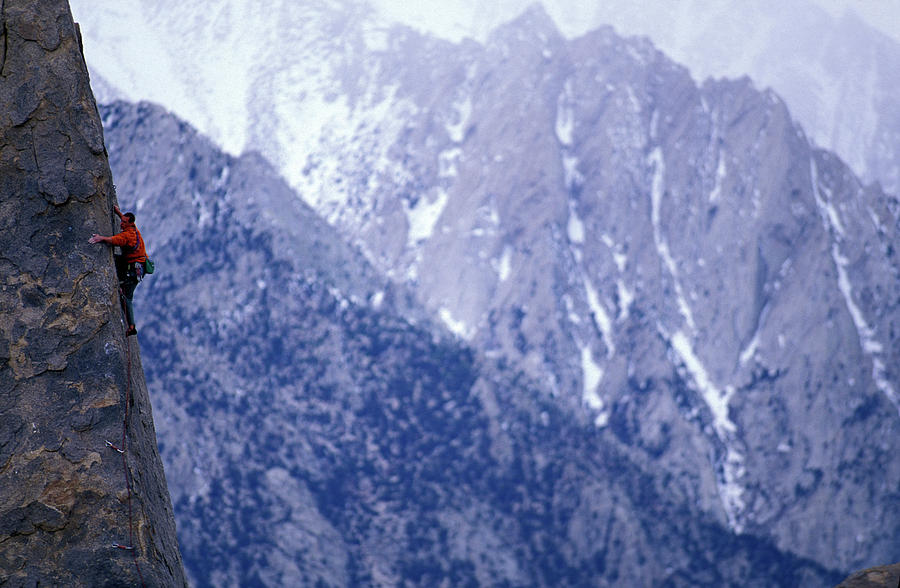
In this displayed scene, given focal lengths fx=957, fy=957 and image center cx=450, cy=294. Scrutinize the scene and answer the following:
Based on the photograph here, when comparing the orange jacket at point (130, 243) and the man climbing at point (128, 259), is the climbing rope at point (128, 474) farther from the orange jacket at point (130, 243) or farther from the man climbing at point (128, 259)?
the orange jacket at point (130, 243)

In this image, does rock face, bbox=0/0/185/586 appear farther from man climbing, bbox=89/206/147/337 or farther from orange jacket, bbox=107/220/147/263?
man climbing, bbox=89/206/147/337

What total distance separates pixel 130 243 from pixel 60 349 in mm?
4074

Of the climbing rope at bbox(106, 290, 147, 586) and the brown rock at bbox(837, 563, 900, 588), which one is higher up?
the brown rock at bbox(837, 563, 900, 588)

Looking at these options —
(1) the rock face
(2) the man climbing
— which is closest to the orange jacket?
(2) the man climbing

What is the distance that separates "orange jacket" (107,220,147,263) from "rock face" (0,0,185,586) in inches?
26.1

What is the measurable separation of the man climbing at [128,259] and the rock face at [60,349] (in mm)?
821

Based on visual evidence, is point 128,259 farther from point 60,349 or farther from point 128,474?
point 128,474

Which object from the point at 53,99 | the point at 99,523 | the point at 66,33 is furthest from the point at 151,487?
the point at 66,33

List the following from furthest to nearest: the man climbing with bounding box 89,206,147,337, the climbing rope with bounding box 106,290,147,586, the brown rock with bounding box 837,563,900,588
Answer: the brown rock with bounding box 837,563,900,588 → the man climbing with bounding box 89,206,147,337 → the climbing rope with bounding box 106,290,147,586

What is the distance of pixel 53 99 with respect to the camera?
96.8 feet

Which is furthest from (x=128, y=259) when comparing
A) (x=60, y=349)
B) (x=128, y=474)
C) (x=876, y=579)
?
(x=876, y=579)

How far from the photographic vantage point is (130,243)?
30531 mm

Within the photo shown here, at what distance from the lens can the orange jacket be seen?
30.2 meters

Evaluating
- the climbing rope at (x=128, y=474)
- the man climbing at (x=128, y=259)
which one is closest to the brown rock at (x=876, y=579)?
the climbing rope at (x=128, y=474)
